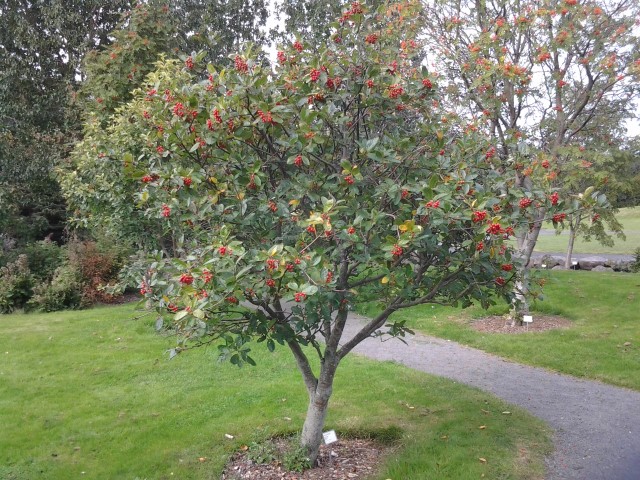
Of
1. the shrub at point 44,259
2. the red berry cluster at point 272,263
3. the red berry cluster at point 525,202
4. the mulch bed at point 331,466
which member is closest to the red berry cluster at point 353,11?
the red berry cluster at point 525,202

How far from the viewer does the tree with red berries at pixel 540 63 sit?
8438 millimetres

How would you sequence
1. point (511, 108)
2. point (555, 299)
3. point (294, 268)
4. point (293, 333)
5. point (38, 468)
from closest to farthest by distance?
point (294, 268)
point (293, 333)
point (38, 468)
point (511, 108)
point (555, 299)

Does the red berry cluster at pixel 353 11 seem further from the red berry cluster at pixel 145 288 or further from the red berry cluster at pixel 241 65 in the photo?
the red berry cluster at pixel 145 288

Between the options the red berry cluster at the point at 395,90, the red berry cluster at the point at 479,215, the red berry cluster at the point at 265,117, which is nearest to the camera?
the red berry cluster at the point at 479,215

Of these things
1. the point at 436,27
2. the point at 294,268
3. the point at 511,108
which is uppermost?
the point at 436,27

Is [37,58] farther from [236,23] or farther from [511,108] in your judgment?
[511,108]

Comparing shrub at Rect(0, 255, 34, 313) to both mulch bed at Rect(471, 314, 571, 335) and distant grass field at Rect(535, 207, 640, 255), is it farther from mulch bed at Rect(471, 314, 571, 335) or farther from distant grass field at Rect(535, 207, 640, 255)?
distant grass field at Rect(535, 207, 640, 255)

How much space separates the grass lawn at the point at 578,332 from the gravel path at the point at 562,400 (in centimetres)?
28

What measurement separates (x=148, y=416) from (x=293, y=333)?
2868mm

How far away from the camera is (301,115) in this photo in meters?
3.53

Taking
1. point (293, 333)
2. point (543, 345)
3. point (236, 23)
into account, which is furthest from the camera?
point (236, 23)

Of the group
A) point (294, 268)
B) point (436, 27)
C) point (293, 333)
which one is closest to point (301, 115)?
point (294, 268)

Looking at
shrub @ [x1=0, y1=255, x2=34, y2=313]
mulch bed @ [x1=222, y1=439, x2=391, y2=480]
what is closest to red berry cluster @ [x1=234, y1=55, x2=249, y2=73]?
mulch bed @ [x1=222, y1=439, x2=391, y2=480]

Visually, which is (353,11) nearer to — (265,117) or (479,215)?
(265,117)
